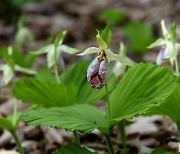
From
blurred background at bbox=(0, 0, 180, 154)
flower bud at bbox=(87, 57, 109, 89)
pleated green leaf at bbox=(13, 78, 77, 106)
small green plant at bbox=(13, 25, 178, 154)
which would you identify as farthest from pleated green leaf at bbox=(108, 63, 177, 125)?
blurred background at bbox=(0, 0, 180, 154)

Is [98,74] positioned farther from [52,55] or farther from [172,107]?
[52,55]

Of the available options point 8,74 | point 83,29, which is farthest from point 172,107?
point 83,29

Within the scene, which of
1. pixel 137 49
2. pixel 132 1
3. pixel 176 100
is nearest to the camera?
pixel 176 100

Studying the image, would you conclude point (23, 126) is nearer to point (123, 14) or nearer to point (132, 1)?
point (123, 14)

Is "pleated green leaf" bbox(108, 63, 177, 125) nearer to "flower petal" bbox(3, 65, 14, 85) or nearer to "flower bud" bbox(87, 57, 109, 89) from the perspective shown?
"flower bud" bbox(87, 57, 109, 89)

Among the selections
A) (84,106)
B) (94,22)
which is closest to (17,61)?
(84,106)
